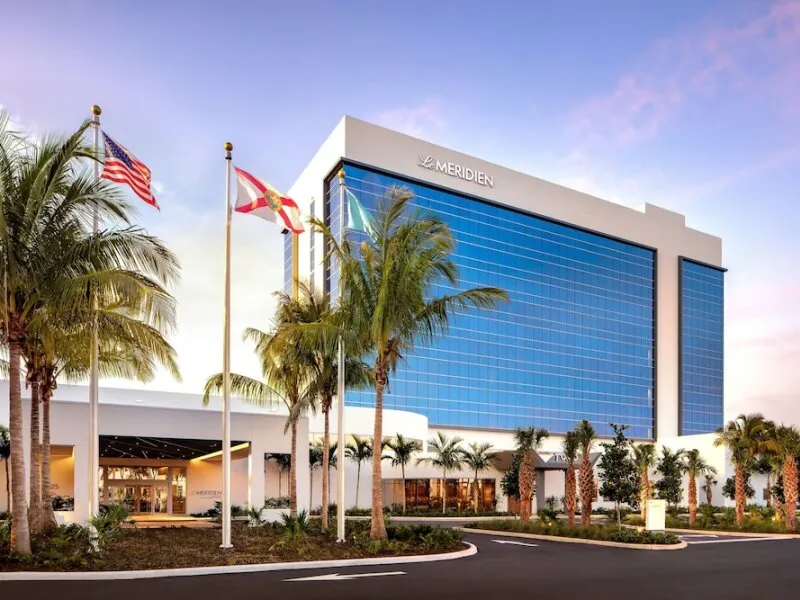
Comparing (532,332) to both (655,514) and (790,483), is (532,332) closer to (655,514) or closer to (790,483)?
(790,483)

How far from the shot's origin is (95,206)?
56.3 ft

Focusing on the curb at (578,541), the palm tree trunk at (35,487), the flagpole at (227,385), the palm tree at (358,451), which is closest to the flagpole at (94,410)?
the flagpole at (227,385)

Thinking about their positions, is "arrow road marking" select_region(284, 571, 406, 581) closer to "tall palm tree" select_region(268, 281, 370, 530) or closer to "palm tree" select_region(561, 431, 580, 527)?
"tall palm tree" select_region(268, 281, 370, 530)

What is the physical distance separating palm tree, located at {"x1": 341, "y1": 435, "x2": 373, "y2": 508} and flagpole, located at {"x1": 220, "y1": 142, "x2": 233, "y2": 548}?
2775cm

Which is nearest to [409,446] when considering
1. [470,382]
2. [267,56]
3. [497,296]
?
[470,382]

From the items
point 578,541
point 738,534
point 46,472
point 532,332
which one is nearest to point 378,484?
point 46,472

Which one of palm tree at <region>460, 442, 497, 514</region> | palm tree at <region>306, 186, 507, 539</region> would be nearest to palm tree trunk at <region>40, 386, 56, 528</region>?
palm tree at <region>306, 186, 507, 539</region>

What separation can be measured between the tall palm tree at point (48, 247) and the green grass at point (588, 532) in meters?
18.7

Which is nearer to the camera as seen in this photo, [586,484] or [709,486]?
[586,484]

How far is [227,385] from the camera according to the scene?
19625mm

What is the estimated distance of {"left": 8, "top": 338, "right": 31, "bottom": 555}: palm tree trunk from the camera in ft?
53.3

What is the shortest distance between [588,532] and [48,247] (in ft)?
71.4

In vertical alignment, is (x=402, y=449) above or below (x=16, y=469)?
below

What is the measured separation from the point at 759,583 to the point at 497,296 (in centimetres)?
995
